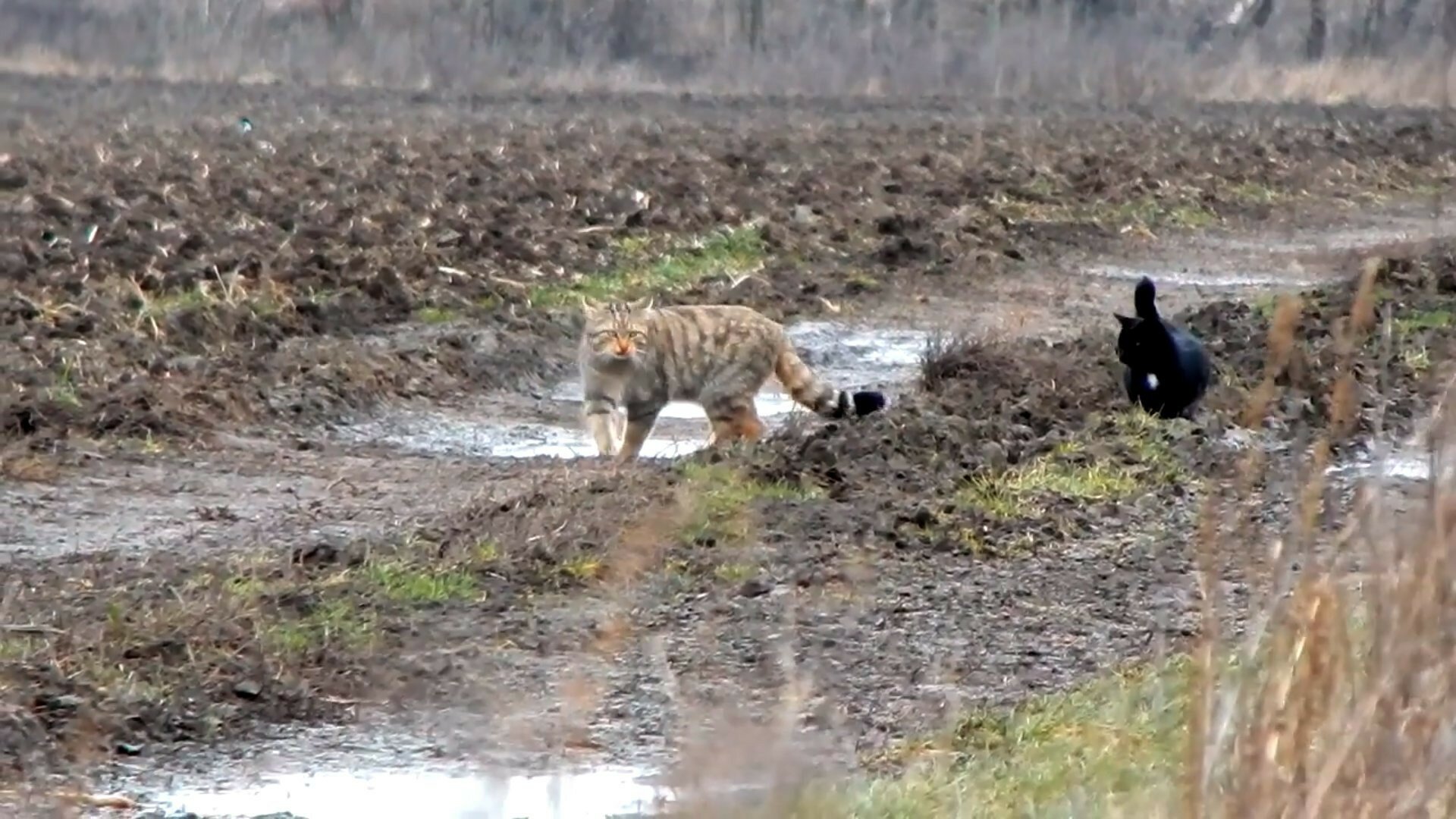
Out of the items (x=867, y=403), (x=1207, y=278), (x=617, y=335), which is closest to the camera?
(x=867, y=403)

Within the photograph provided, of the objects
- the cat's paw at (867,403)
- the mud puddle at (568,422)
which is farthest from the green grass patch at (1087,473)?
the mud puddle at (568,422)

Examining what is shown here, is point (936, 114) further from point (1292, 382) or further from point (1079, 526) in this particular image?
point (1079, 526)

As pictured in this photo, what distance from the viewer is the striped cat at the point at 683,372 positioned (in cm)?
1168

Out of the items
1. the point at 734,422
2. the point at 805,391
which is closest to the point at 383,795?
the point at 734,422

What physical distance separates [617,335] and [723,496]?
2.13 meters

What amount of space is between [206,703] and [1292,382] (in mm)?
6677

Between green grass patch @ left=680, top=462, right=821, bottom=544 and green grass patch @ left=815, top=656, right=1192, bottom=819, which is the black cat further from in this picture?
green grass patch @ left=815, top=656, right=1192, bottom=819

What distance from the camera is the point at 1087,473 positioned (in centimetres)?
1020

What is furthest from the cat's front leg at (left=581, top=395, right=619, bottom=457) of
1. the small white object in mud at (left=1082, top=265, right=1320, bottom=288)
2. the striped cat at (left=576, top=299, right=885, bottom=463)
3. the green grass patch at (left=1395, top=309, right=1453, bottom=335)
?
the small white object in mud at (left=1082, top=265, right=1320, bottom=288)

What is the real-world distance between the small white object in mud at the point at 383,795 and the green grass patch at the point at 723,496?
2305mm

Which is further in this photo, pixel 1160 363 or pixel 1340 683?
pixel 1160 363

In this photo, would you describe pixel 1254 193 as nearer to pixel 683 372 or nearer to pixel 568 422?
pixel 568 422

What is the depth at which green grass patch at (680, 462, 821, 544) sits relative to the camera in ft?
29.2

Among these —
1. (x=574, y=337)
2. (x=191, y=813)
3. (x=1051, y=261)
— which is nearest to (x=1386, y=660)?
(x=191, y=813)
